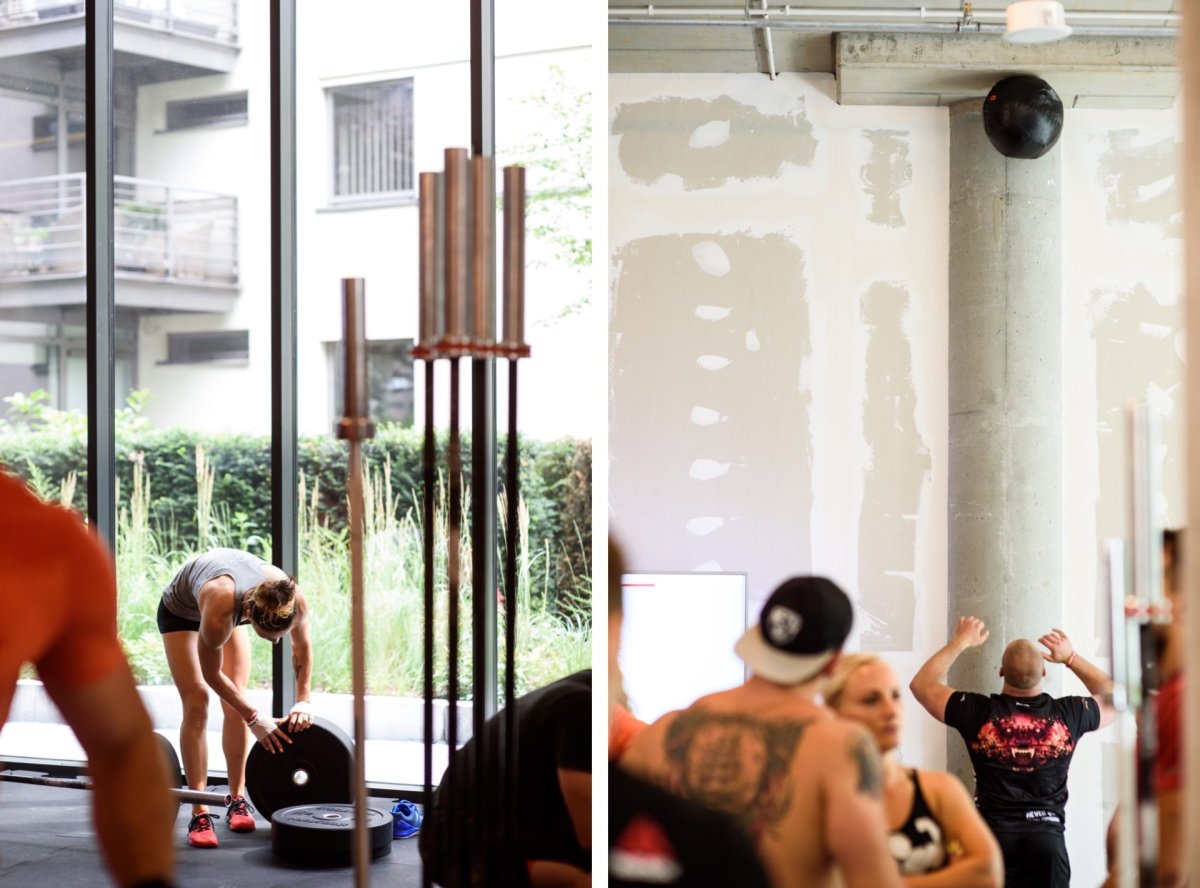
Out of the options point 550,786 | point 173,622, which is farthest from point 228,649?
point 550,786

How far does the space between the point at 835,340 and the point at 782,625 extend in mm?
592

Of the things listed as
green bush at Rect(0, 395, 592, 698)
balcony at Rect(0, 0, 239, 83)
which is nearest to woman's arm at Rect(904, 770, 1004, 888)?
green bush at Rect(0, 395, 592, 698)

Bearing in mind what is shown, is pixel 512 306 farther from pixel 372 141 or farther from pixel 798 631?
pixel 372 141

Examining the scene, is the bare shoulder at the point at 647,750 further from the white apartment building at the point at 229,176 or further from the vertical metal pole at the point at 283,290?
the vertical metal pole at the point at 283,290

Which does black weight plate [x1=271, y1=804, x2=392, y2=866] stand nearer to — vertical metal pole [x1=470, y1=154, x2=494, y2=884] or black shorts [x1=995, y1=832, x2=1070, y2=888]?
vertical metal pole [x1=470, y1=154, x2=494, y2=884]

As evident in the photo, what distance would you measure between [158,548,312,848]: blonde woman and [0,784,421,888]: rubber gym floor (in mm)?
118

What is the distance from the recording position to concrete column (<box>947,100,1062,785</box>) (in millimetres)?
2467

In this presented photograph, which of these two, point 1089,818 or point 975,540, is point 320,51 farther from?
point 1089,818

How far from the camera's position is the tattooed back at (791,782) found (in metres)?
2.15

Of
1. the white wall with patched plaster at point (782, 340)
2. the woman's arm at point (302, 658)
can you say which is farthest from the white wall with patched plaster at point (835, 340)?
the woman's arm at point (302, 658)

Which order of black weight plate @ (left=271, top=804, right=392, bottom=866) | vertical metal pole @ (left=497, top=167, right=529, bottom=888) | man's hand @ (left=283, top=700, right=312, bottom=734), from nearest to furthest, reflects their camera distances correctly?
vertical metal pole @ (left=497, top=167, right=529, bottom=888) → black weight plate @ (left=271, top=804, right=392, bottom=866) → man's hand @ (left=283, top=700, right=312, bottom=734)

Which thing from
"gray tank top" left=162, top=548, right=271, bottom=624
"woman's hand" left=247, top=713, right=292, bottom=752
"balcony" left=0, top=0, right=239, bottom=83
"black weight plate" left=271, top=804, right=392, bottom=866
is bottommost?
"black weight plate" left=271, top=804, right=392, bottom=866

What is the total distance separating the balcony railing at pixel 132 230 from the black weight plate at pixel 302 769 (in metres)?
2.25

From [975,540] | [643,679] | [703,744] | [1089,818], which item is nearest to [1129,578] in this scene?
[975,540]
